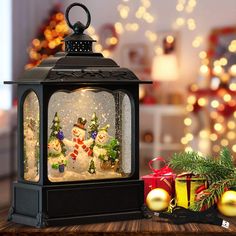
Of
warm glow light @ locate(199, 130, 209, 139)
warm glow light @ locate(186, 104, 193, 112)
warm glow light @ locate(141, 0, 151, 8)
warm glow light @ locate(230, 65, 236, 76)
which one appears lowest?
warm glow light @ locate(199, 130, 209, 139)

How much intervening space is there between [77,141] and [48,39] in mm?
5372

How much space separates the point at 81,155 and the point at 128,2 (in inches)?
216

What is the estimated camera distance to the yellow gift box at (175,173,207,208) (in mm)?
1866

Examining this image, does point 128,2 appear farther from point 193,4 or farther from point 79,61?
point 79,61

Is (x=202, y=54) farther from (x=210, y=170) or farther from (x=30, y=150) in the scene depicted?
(x=30, y=150)

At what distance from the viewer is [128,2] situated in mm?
7117

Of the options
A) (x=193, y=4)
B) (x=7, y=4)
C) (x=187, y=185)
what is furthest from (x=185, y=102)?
(x=187, y=185)

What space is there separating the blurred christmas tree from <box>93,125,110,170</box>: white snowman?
521 centimetres

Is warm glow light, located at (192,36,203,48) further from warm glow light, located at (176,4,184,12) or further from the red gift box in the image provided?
the red gift box

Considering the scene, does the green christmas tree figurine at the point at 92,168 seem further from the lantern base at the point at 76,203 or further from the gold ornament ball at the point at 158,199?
the gold ornament ball at the point at 158,199

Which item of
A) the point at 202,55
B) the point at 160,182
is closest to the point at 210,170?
the point at 160,182

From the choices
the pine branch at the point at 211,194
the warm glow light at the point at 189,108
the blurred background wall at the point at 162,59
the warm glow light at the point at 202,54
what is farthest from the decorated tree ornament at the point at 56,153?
the warm glow light at the point at 202,54

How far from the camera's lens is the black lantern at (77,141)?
5.75 ft

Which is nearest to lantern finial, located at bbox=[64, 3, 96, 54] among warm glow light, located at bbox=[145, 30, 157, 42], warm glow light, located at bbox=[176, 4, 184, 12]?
warm glow light, located at bbox=[176, 4, 184, 12]
